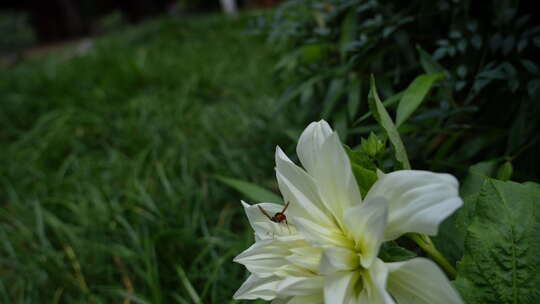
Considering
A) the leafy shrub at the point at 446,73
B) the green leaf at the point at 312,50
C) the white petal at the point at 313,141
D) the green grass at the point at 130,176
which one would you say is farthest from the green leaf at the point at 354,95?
the white petal at the point at 313,141

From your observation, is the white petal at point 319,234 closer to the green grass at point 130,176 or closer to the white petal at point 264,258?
the white petal at point 264,258

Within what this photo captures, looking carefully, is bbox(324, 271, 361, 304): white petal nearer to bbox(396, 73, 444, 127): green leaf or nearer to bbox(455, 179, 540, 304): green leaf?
bbox(455, 179, 540, 304): green leaf

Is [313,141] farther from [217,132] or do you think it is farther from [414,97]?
[217,132]

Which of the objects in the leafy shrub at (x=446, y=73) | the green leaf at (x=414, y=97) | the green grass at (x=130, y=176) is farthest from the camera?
the green grass at (x=130, y=176)

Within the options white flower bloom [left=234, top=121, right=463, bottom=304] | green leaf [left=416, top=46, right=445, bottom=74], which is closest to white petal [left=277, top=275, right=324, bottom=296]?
white flower bloom [left=234, top=121, right=463, bottom=304]

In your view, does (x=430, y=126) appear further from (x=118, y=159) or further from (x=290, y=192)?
(x=118, y=159)

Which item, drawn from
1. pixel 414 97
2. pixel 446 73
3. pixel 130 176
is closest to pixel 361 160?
pixel 414 97

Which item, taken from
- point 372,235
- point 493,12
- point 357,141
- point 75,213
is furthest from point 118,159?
point 372,235
